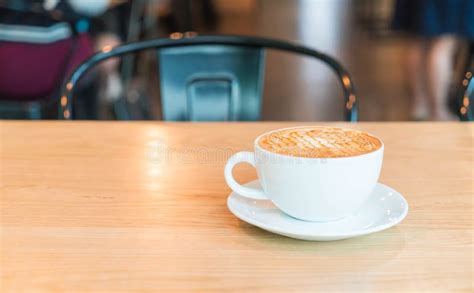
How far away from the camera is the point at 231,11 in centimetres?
717

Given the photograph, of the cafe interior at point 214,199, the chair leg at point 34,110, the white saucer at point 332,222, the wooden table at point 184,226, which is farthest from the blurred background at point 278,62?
the white saucer at point 332,222

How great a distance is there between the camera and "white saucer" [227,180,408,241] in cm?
48

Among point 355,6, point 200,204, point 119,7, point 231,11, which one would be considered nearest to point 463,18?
point 119,7

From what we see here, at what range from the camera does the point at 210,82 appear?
4.04 feet

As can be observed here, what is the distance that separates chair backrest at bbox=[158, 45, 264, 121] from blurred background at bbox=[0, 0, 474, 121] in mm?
59

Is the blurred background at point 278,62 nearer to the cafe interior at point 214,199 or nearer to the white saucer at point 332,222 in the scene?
the cafe interior at point 214,199

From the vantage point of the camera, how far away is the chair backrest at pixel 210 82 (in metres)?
1.22

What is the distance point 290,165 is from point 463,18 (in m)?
2.71

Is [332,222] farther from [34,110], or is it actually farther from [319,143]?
[34,110]

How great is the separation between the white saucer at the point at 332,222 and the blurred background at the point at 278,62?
55 cm

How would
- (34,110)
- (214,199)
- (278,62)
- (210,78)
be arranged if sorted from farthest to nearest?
(278,62)
(34,110)
(210,78)
(214,199)

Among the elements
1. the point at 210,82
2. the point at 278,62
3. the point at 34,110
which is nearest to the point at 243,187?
the point at 210,82

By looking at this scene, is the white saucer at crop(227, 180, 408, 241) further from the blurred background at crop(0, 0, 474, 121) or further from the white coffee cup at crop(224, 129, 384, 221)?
the blurred background at crop(0, 0, 474, 121)

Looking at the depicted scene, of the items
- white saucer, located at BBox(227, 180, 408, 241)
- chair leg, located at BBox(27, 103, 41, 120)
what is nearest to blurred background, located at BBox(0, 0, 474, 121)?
chair leg, located at BBox(27, 103, 41, 120)
